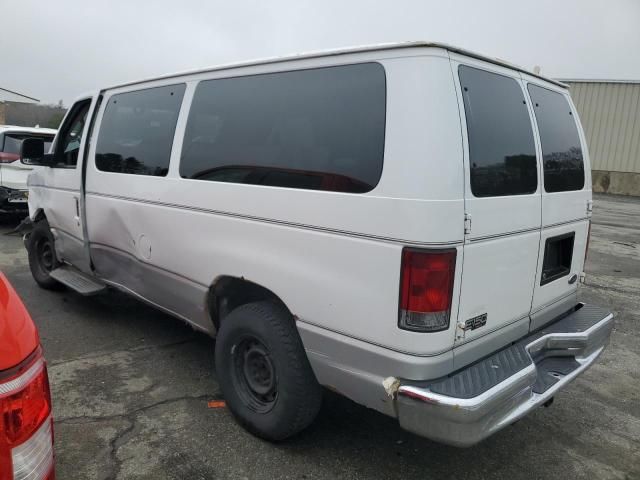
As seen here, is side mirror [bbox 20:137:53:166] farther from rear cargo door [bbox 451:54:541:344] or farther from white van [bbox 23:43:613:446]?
rear cargo door [bbox 451:54:541:344]

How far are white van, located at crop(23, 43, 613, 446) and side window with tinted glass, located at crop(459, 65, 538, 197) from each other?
1 cm

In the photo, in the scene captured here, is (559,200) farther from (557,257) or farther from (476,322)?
(476,322)

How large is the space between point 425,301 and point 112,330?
136 inches

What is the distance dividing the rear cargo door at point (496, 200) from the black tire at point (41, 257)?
15.4 feet

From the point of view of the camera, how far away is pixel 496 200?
2523 mm

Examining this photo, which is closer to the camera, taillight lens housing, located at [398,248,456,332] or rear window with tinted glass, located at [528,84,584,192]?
taillight lens housing, located at [398,248,456,332]

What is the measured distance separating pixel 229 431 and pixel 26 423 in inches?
70.3

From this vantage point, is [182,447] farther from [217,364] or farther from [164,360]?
[164,360]

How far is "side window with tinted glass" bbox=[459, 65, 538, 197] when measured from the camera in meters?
2.46

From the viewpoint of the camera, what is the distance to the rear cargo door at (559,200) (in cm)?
303

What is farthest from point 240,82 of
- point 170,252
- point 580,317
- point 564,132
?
point 580,317

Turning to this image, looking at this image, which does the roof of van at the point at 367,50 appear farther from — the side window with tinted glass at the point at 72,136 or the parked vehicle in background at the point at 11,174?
the parked vehicle in background at the point at 11,174

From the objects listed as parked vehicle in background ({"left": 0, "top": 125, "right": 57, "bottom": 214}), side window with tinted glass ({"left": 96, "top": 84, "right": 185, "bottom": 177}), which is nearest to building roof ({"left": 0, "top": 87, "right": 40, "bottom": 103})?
parked vehicle in background ({"left": 0, "top": 125, "right": 57, "bottom": 214})

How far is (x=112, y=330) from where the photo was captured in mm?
4691
